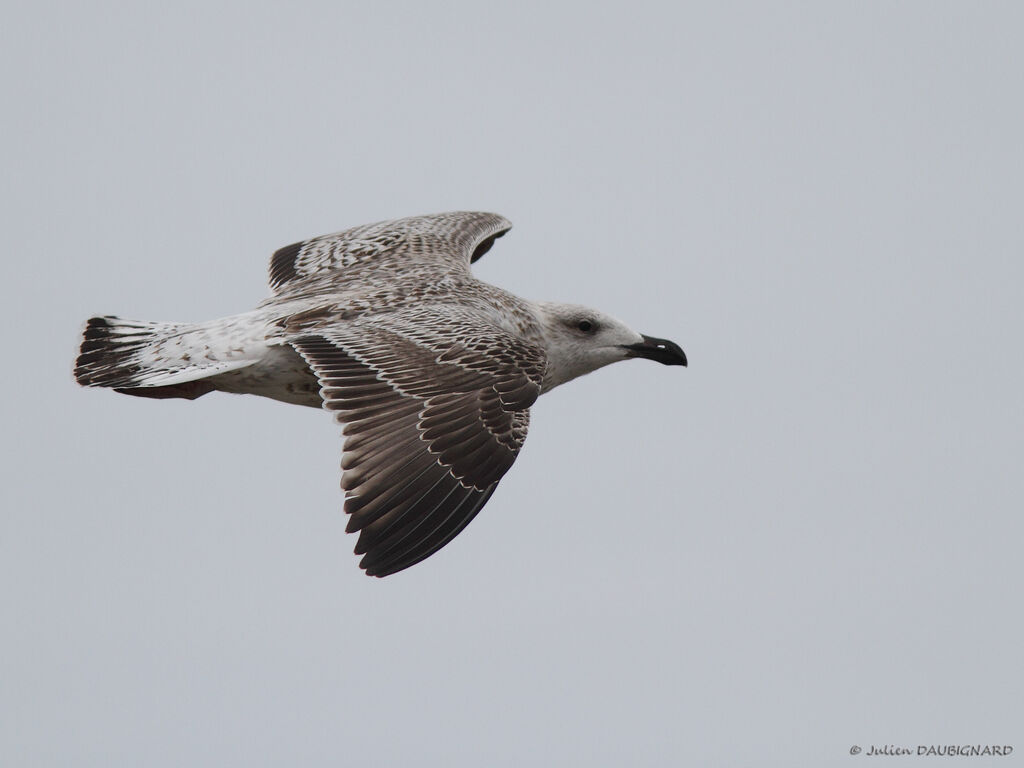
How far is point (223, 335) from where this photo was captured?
45.9 ft

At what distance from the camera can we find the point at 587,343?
50.0 ft

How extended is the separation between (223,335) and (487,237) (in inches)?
176

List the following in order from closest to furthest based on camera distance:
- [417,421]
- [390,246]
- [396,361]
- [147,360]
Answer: [417,421] → [396,361] → [147,360] → [390,246]

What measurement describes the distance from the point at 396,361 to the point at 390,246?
12.8ft

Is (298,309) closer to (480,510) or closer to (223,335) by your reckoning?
(223,335)

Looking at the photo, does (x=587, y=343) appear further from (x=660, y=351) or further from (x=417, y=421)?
(x=417, y=421)

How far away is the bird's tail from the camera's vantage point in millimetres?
13680

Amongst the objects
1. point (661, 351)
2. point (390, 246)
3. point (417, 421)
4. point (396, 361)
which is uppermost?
point (390, 246)

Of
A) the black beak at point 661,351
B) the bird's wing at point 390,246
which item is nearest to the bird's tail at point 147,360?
the bird's wing at point 390,246

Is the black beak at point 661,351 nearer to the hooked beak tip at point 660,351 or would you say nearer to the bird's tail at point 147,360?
the hooked beak tip at point 660,351

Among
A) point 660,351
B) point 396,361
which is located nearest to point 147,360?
point 396,361

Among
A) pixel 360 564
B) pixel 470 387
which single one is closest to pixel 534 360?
pixel 470 387

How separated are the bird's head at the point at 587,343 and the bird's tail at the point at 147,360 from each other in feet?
9.52

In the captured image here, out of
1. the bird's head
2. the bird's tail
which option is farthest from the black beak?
the bird's tail
